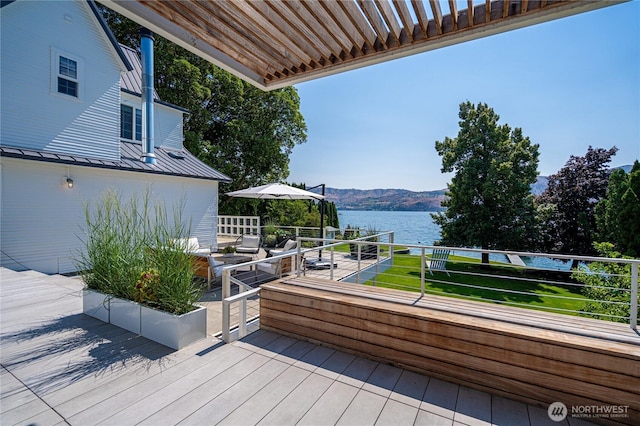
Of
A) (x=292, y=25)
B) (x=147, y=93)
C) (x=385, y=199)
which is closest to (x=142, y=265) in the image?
(x=292, y=25)

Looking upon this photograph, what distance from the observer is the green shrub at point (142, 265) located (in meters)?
3.33

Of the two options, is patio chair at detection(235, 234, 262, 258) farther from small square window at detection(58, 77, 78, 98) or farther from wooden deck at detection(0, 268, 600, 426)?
small square window at detection(58, 77, 78, 98)

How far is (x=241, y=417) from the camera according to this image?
2156 millimetres

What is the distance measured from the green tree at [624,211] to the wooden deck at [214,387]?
11.9 metres

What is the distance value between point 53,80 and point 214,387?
8.79 metres

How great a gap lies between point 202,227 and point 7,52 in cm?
664

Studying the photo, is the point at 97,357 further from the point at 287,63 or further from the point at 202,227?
the point at 202,227

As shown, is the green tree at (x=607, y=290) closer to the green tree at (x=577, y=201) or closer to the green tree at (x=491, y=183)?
the green tree at (x=491, y=183)

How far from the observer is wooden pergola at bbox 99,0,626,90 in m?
1.45

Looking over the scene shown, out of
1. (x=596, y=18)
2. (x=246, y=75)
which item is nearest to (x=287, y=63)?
(x=246, y=75)

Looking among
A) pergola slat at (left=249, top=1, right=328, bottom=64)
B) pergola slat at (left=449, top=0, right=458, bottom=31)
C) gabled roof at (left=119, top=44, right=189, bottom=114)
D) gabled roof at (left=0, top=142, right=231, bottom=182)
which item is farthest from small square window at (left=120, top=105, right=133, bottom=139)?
pergola slat at (left=449, top=0, right=458, bottom=31)

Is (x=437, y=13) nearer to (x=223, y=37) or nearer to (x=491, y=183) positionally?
(x=223, y=37)

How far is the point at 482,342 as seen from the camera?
2.54 metres

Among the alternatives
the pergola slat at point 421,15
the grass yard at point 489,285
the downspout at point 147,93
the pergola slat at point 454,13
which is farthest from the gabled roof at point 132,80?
the pergola slat at point 454,13
